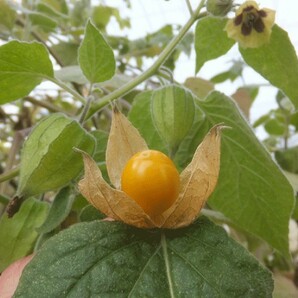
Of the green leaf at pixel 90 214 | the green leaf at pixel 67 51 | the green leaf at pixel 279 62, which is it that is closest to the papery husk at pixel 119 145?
the green leaf at pixel 90 214

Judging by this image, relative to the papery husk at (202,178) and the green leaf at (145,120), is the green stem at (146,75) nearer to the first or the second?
the green leaf at (145,120)

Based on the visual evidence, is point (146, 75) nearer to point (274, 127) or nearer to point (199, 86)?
point (199, 86)

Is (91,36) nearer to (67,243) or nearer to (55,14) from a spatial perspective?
(67,243)

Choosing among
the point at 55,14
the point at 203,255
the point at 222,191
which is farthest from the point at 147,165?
the point at 55,14

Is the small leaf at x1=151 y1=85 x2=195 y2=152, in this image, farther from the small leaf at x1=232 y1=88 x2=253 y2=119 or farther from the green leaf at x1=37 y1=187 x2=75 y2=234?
the small leaf at x1=232 y1=88 x2=253 y2=119

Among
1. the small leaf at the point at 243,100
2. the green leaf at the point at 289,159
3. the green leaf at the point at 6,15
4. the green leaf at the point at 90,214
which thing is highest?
the green leaf at the point at 6,15

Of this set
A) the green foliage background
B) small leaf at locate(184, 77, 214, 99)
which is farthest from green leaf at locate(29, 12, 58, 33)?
small leaf at locate(184, 77, 214, 99)
